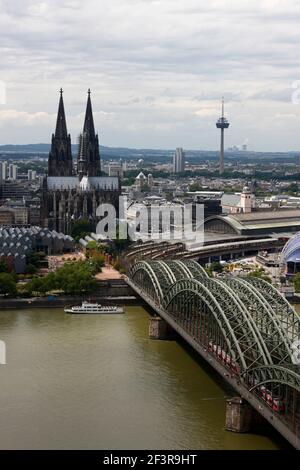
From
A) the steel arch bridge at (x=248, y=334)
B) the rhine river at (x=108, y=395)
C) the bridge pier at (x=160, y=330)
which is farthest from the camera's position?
the bridge pier at (x=160, y=330)

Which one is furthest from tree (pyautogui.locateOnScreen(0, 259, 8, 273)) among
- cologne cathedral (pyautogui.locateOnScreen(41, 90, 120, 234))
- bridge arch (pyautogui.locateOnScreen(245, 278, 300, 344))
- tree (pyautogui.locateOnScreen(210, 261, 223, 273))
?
cologne cathedral (pyautogui.locateOnScreen(41, 90, 120, 234))

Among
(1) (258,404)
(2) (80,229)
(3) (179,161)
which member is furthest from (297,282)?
(3) (179,161)

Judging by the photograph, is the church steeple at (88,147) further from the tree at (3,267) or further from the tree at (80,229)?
the tree at (3,267)

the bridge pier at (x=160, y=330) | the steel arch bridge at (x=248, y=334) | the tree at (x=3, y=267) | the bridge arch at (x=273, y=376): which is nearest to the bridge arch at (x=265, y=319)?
the steel arch bridge at (x=248, y=334)

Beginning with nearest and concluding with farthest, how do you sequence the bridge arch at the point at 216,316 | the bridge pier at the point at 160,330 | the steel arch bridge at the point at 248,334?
the steel arch bridge at the point at 248,334 < the bridge arch at the point at 216,316 < the bridge pier at the point at 160,330

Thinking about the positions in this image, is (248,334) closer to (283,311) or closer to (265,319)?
(265,319)

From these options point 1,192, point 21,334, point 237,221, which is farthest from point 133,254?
point 1,192
